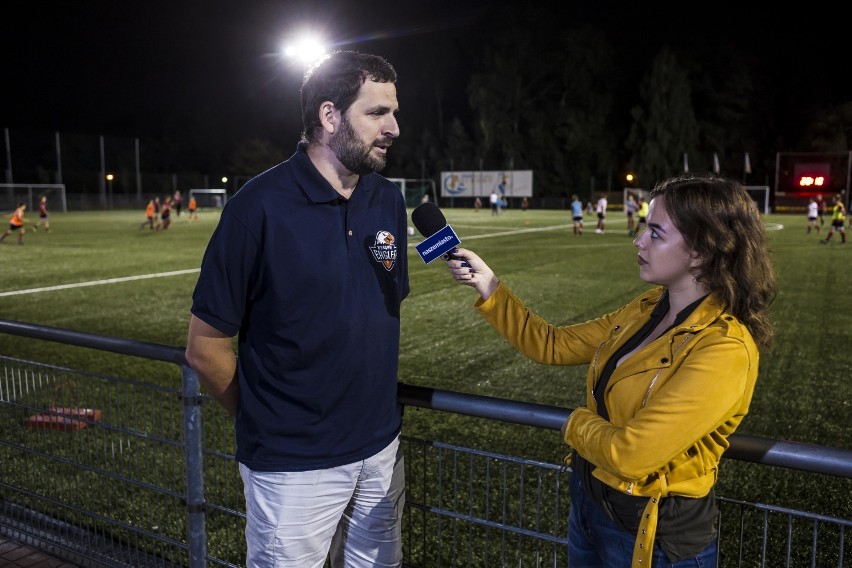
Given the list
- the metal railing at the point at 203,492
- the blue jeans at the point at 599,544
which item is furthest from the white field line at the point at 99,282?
the blue jeans at the point at 599,544

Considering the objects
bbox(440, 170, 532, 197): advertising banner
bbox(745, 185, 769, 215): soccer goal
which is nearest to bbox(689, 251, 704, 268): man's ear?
bbox(745, 185, 769, 215): soccer goal

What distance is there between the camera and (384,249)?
225cm

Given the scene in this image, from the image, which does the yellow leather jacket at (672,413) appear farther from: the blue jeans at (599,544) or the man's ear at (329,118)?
the man's ear at (329,118)

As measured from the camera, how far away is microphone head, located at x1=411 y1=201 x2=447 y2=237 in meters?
2.52

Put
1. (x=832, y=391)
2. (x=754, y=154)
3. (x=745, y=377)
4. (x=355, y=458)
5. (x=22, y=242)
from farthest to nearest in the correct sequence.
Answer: (x=754, y=154) → (x=22, y=242) → (x=832, y=391) → (x=355, y=458) → (x=745, y=377)

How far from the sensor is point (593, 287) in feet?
42.8

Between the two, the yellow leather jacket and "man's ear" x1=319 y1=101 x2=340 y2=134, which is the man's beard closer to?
"man's ear" x1=319 y1=101 x2=340 y2=134

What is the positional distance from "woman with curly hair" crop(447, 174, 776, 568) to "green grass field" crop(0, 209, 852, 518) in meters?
0.76

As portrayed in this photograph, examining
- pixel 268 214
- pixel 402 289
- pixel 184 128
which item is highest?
pixel 184 128

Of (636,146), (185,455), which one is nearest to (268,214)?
(185,455)

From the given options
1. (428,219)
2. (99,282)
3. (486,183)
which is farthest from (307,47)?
(486,183)

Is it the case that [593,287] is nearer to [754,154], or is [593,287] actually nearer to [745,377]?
[745,377]

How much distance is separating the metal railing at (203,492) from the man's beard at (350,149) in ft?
2.40

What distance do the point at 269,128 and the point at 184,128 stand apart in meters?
10.6
